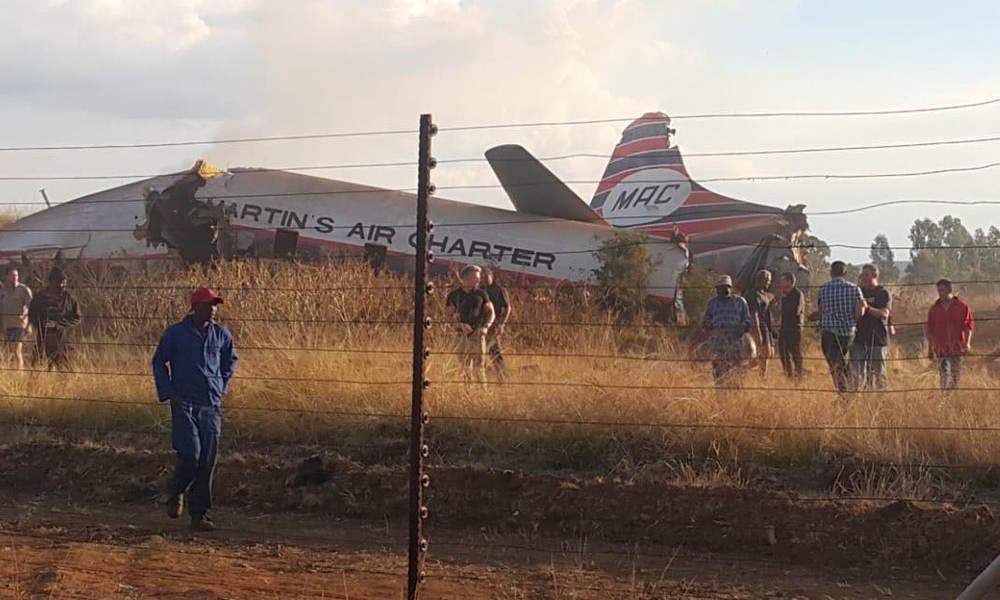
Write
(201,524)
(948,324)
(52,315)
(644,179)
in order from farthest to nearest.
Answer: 1. (644,179)
2. (52,315)
3. (948,324)
4. (201,524)

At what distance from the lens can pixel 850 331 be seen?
1079 centimetres

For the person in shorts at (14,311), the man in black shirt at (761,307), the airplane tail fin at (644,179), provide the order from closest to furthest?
the man in black shirt at (761,307) → the person in shorts at (14,311) → the airplane tail fin at (644,179)

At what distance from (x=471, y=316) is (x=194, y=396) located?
13.5 ft

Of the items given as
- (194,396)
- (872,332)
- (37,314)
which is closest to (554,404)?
(194,396)

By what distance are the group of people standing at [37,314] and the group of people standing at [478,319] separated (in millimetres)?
4399

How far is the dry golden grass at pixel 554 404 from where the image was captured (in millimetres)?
8297

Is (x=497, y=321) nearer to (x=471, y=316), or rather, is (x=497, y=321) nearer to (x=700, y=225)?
(x=471, y=316)

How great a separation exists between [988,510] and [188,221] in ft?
53.9

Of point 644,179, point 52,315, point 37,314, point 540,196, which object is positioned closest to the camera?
point 52,315

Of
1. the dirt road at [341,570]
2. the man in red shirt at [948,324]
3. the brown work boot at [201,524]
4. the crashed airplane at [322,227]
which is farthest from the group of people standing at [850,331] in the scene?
the crashed airplane at [322,227]

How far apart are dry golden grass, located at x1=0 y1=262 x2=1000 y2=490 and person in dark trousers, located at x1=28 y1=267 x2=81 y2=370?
419 millimetres

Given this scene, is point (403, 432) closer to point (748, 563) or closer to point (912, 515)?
point (748, 563)

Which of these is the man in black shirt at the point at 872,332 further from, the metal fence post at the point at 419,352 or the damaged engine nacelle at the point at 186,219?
the damaged engine nacelle at the point at 186,219

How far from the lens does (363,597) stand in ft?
19.7
